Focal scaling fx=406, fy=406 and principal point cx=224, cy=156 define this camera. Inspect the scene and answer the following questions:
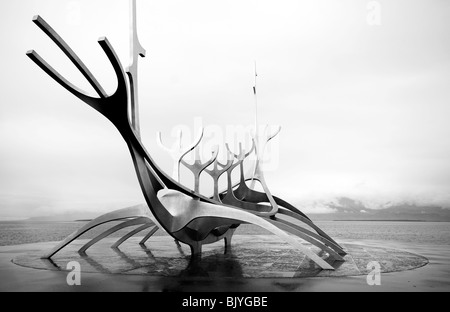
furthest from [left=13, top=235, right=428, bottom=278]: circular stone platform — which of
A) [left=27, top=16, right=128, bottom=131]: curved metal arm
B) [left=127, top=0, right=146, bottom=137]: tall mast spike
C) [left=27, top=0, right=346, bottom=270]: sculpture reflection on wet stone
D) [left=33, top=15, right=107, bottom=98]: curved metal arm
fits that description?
[left=33, top=15, right=107, bottom=98]: curved metal arm

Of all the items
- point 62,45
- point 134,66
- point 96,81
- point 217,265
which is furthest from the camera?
point 217,265

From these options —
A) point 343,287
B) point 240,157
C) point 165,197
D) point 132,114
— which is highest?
point 132,114

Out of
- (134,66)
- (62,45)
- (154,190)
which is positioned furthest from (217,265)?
(62,45)

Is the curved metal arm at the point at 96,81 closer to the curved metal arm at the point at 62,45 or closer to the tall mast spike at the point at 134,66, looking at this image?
the curved metal arm at the point at 62,45

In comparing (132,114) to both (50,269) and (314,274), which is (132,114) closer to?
(50,269)

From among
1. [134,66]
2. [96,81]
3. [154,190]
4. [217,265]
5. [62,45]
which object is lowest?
[217,265]

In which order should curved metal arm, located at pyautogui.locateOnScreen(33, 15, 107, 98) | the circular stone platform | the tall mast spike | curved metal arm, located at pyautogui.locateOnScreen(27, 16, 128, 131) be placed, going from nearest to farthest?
curved metal arm, located at pyautogui.locateOnScreen(33, 15, 107, 98)
curved metal arm, located at pyautogui.locateOnScreen(27, 16, 128, 131)
the circular stone platform
the tall mast spike

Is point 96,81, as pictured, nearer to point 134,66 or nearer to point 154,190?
point 134,66

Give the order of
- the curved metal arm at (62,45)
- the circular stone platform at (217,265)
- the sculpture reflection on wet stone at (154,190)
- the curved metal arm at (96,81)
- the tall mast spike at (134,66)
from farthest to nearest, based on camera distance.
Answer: the tall mast spike at (134,66), the circular stone platform at (217,265), the sculpture reflection on wet stone at (154,190), the curved metal arm at (96,81), the curved metal arm at (62,45)

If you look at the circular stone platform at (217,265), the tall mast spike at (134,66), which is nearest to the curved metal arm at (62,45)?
the tall mast spike at (134,66)

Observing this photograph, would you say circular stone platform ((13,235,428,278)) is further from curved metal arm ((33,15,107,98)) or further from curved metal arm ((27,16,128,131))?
curved metal arm ((33,15,107,98))
